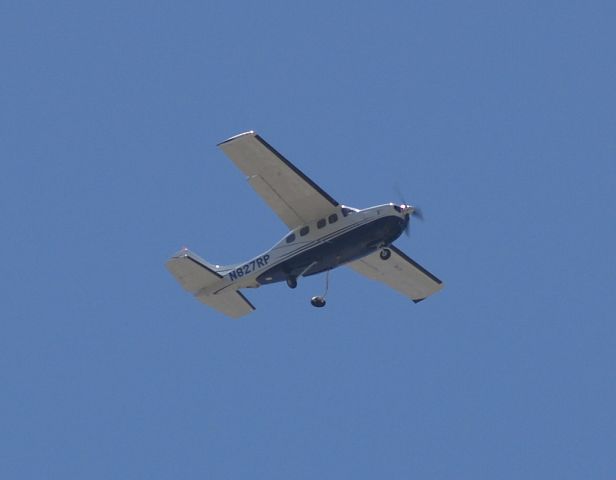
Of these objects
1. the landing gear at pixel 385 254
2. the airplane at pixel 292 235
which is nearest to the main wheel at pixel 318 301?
the airplane at pixel 292 235

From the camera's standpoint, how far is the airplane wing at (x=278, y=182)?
40406mm

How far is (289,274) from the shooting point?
4281 centimetres

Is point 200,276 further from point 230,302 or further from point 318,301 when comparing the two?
point 318,301

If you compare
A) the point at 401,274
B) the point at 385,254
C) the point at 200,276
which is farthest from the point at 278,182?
the point at 401,274

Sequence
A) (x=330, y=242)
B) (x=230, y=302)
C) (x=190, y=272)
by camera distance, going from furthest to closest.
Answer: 1. (x=230, y=302)
2. (x=190, y=272)
3. (x=330, y=242)

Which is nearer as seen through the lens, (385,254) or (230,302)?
(385,254)

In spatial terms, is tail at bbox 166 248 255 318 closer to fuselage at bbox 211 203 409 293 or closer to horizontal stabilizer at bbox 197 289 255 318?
horizontal stabilizer at bbox 197 289 255 318

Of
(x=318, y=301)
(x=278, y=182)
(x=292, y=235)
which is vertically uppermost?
(x=278, y=182)

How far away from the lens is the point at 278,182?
41.5m

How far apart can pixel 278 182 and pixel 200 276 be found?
189 inches

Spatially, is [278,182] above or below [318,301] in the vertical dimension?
above

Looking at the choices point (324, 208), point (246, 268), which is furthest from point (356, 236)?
point (246, 268)

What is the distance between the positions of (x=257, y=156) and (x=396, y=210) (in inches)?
172

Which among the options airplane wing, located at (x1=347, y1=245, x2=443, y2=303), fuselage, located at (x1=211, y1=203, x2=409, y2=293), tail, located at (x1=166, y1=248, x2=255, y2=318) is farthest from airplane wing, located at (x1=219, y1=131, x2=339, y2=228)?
airplane wing, located at (x1=347, y1=245, x2=443, y2=303)
